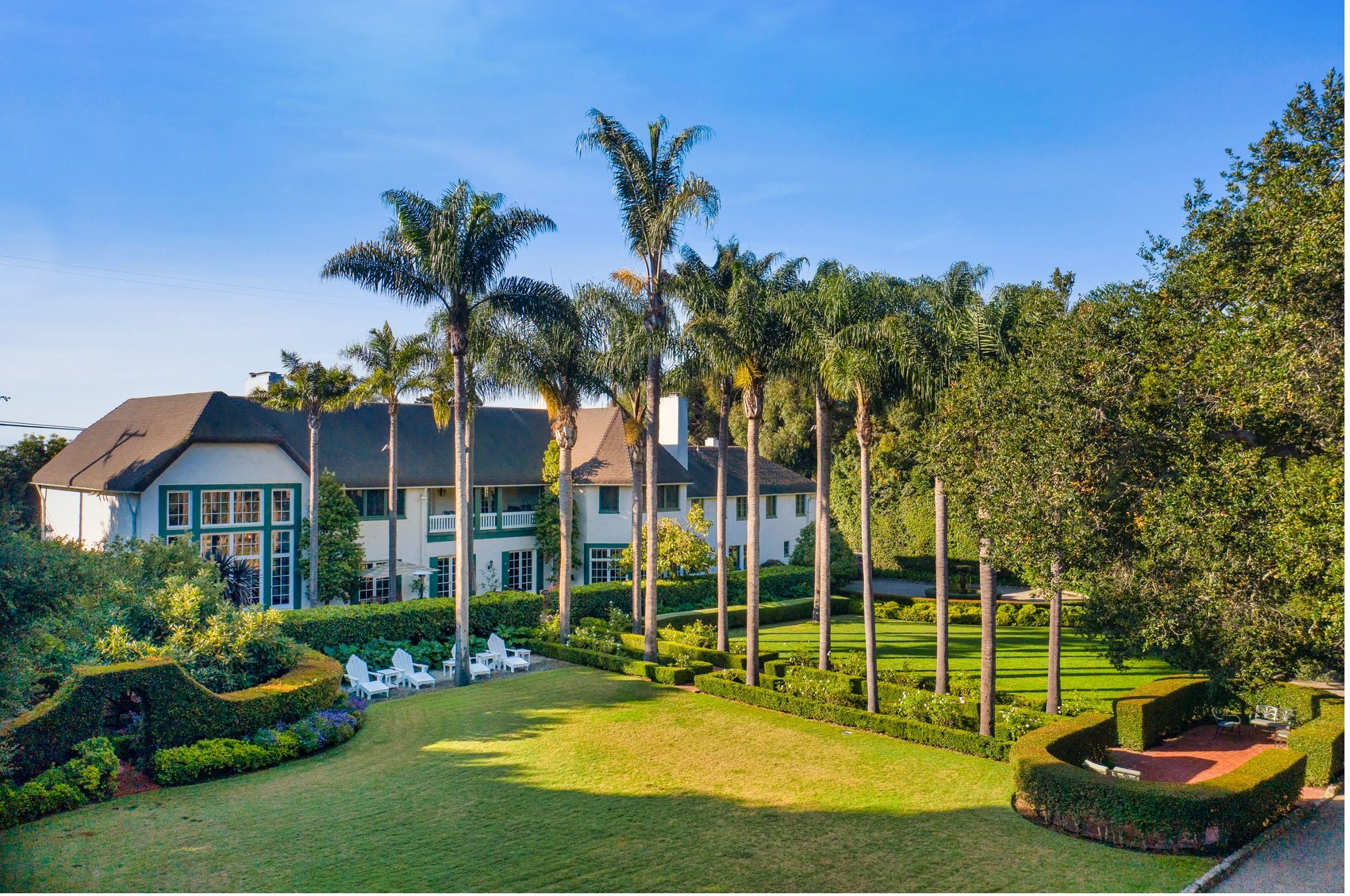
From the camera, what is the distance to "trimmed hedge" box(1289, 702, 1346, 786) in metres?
14.3

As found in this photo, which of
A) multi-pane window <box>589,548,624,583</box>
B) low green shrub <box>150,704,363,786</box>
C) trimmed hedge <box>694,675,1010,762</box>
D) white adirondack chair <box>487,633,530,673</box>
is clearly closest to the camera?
low green shrub <box>150,704,363,786</box>

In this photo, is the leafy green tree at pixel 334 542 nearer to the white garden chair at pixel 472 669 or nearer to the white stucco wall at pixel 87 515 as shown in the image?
the white stucco wall at pixel 87 515

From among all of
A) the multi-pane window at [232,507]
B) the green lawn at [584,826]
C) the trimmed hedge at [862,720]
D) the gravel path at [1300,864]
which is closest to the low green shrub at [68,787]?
the green lawn at [584,826]

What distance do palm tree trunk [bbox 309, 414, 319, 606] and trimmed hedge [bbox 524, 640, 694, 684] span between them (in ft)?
26.0

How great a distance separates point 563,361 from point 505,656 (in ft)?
28.3

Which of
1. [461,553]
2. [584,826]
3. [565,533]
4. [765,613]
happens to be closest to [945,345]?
[584,826]

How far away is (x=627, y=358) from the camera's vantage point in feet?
75.4

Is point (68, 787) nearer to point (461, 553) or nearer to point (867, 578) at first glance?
point (461, 553)

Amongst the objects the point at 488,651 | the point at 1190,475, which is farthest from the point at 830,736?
the point at 488,651

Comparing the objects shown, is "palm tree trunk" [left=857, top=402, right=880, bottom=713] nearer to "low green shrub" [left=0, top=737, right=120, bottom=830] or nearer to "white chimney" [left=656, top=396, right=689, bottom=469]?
"low green shrub" [left=0, top=737, right=120, bottom=830]

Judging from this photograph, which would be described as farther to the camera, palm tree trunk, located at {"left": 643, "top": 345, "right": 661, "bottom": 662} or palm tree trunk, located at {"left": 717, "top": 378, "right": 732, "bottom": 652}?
palm tree trunk, located at {"left": 717, "top": 378, "right": 732, "bottom": 652}

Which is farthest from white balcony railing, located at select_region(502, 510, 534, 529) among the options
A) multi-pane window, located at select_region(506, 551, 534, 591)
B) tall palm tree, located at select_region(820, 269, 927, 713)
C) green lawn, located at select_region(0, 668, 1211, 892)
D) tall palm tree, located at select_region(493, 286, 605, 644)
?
tall palm tree, located at select_region(820, 269, 927, 713)

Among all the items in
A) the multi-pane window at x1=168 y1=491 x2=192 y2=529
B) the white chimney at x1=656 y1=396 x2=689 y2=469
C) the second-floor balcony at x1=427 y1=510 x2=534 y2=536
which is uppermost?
the white chimney at x1=656 y1=396 x2=689 y2=469

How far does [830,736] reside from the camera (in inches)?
683
